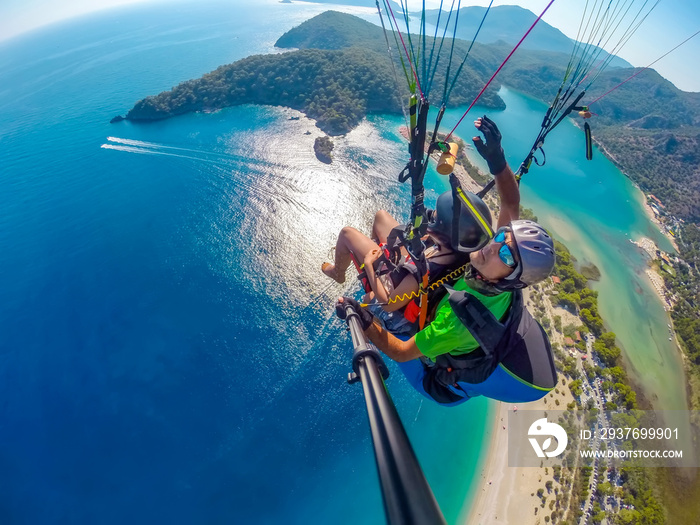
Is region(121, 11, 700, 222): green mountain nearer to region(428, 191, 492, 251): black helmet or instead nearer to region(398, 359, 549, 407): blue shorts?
region(428, 191, 492, 251): black helmet

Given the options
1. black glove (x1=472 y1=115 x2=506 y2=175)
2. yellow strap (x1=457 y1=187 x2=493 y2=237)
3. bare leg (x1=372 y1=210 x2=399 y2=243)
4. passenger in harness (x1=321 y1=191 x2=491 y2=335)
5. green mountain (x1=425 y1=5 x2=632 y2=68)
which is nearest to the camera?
yellow strap (x1=457 y1=187 x2=493 y2=237)

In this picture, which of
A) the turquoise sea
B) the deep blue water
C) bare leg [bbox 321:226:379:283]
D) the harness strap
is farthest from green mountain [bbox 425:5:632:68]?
the harness strap

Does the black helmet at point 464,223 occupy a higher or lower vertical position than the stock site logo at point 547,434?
higher

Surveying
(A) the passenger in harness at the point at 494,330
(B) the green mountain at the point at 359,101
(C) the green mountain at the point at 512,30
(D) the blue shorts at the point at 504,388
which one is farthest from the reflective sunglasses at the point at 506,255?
(C) the green mountain at the point at 512,30

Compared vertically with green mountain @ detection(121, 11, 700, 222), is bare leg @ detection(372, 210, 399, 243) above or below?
above

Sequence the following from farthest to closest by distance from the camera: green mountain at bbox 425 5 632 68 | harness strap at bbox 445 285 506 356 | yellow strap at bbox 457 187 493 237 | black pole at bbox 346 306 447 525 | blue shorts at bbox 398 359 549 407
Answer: green mountain at bbox 425 5 632 68 < yellow strap at bbox 457 187 493 237 < blue shorts at bbox 398 359 549 407 < harness strap at bbox 445 285 506 356 < black pole at bbox 346 306 447 525

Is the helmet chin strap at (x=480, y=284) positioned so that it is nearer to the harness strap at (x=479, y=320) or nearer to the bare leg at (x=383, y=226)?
the harness strap at (x=479, y=320)
